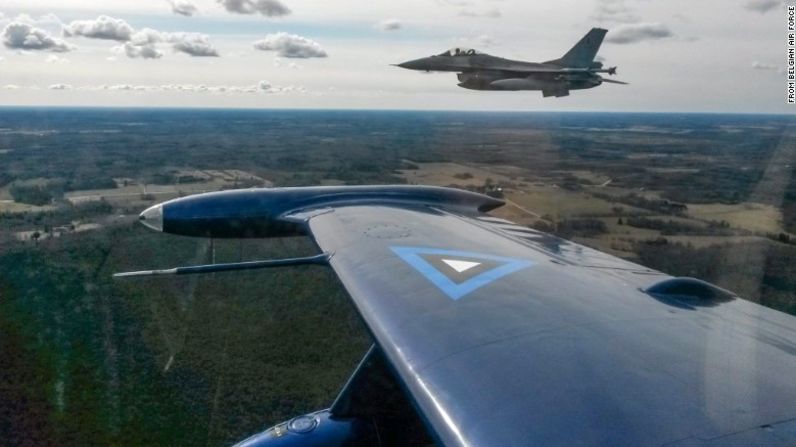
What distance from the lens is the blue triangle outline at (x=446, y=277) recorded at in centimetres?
408

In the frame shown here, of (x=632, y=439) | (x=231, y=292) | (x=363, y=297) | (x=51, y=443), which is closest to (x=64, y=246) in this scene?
(x=231, y=292)

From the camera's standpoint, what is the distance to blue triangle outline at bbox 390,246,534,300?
4.08 metres

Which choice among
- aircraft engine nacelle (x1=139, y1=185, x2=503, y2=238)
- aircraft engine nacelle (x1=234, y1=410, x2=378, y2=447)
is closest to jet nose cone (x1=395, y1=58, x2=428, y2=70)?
aircraft engine nacelle (x1=139, y1=185, x2=503, y2=238)

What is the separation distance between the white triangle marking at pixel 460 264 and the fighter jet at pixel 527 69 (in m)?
6.88

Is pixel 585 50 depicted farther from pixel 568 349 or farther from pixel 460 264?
pixel 568 349

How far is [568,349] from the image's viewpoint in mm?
2936

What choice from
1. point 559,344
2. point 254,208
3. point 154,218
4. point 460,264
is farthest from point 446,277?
point 154,218

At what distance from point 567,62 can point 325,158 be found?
1301cm

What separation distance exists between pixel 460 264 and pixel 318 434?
5.41ft

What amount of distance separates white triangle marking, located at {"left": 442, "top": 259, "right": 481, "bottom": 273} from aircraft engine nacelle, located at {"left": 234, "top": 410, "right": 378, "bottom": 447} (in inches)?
52.8

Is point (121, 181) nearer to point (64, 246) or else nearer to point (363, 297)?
point (64, 246)

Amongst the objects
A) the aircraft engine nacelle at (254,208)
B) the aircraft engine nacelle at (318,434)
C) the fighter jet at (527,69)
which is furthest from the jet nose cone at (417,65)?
the aircraft engine nacelle at (318,434)

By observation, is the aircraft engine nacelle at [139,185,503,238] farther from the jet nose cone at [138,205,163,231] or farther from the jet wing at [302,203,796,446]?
the jet wing at [302,203,796,446]

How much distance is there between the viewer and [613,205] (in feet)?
55.2
